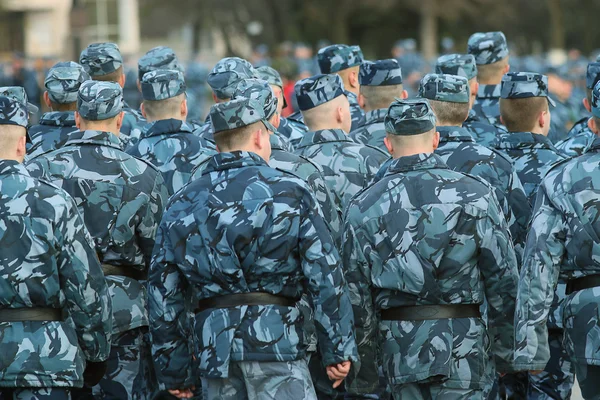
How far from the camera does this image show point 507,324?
6367 mm

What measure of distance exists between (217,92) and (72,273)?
2.62m

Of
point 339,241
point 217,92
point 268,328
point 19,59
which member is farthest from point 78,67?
point 19,59

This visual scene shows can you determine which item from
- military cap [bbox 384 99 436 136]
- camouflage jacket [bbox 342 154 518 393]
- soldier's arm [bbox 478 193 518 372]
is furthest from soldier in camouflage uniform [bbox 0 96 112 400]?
soldier's arm [bbox 478 193 518 372]

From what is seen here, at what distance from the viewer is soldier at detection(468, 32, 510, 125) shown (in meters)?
10.3

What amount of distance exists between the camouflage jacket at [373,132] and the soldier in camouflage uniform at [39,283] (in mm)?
3372

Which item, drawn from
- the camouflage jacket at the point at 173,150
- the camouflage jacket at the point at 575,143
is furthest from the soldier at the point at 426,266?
the camouflage jacket at the point at 575,143

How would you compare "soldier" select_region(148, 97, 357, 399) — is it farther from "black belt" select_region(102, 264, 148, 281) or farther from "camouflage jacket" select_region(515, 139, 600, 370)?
"black belt" select_region(102, 264, 148, 281)

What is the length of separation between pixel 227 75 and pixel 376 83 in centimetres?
142

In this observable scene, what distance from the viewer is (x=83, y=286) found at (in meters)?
6.11

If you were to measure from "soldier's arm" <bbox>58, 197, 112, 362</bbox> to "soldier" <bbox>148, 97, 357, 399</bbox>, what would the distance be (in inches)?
17.3

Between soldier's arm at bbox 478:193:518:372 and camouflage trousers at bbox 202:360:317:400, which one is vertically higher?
soldier's arm at bbox 478:193:518:372

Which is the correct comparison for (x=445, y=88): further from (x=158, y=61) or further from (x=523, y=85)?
(x=158, y=61)

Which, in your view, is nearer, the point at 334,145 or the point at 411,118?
the point at 411,118

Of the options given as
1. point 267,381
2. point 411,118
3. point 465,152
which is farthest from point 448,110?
point 267,381
